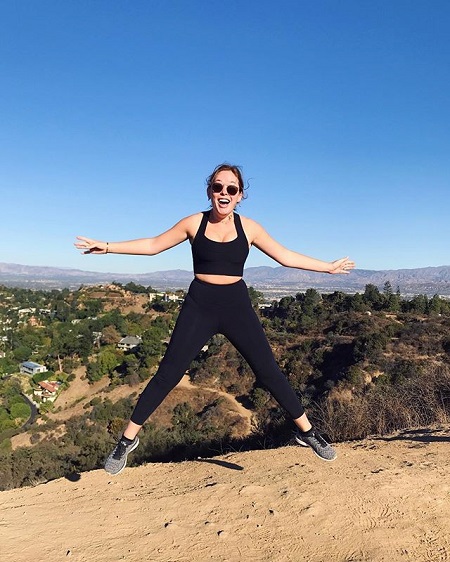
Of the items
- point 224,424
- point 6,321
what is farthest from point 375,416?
point 6,321

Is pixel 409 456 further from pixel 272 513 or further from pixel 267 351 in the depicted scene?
pixel 267 351

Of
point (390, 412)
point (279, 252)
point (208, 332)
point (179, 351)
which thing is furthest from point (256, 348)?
point (390, 412)

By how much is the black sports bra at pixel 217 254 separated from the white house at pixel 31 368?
128 ft

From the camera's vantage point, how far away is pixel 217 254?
3014mm

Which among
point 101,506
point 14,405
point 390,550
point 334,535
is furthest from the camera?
point 14,405

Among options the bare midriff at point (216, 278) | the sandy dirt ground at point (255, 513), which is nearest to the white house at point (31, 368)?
the sandy dirt ground at point (255, 513)

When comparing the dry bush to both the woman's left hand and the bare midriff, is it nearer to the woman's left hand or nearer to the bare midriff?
the woman's left hand

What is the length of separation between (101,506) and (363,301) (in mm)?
36864

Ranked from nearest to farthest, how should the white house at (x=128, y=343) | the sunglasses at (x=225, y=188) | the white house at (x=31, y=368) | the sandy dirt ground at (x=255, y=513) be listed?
the sandy dirt ground at (x=255, y=513) → the sunglasses at (x=225, y=188) → the white house at (x=31, y=368) → the white house at (x=128, y=343)

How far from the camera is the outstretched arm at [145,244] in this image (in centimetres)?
314

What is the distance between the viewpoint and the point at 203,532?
3.13 metres

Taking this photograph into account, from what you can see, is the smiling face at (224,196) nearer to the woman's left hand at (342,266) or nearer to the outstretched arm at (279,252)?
the outstretched arm at (279,252)

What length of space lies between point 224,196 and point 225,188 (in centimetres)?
6

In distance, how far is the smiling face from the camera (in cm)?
303
